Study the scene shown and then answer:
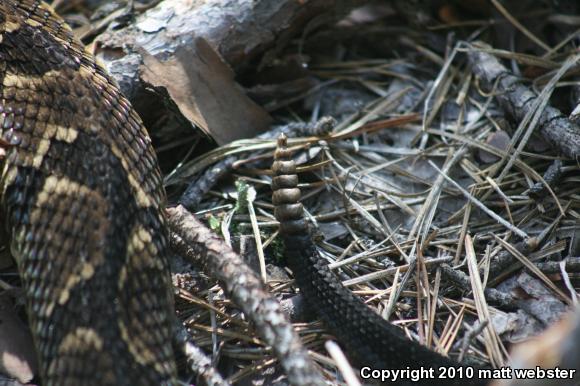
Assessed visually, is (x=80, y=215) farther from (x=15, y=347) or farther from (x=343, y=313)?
(x=343, y=313)

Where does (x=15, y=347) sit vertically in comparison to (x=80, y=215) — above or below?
below

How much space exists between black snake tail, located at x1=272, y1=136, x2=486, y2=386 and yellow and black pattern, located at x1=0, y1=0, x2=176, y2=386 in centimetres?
61

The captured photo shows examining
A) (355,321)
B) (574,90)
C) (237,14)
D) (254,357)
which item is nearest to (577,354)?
(355,321)

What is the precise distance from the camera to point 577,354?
6.28 feet

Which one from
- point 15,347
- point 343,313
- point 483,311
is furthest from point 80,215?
point 483,311

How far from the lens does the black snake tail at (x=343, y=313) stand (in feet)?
8.17

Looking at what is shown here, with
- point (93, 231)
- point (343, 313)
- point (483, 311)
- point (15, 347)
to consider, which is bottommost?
point (483, 311)

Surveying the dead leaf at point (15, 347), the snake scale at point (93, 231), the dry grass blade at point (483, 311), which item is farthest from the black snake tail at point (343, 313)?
the dead leaf at point (15, 347)

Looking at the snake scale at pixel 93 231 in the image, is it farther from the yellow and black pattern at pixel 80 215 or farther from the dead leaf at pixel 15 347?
the dead leaf at pixel 15 347

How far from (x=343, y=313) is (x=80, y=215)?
4.10 ft

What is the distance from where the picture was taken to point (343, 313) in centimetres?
272

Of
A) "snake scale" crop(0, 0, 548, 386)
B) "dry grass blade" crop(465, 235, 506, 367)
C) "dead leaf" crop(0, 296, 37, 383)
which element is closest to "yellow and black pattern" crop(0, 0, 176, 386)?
"snake scale" crop(0, 0, 548, 386)

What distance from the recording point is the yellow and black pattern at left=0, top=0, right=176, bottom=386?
7.89ft

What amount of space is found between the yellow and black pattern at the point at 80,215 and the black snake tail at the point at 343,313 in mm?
611
